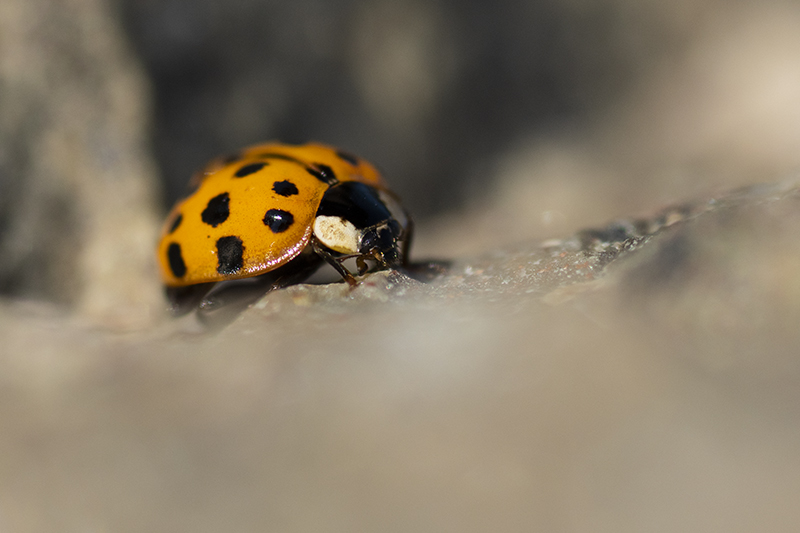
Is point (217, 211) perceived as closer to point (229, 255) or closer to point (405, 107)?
point (229, 255)

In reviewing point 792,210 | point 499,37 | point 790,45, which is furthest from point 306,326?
point 790,45

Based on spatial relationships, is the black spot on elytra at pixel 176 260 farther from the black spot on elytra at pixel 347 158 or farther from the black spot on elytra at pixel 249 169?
the black spot on elytra at pixel 347 158

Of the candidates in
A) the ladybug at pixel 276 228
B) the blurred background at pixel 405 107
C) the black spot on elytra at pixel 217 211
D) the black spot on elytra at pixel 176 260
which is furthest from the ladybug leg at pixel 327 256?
the blurred background at pixel 405 107

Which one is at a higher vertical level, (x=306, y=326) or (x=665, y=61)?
(x=665, y=61)

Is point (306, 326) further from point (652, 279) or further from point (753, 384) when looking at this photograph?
point (753, 384)

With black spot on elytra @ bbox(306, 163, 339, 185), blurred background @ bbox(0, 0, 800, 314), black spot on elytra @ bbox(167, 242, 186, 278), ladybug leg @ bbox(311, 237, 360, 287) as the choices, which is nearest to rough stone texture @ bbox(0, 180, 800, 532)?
ladybug leg @ bbox(311, 237, 360, 287)

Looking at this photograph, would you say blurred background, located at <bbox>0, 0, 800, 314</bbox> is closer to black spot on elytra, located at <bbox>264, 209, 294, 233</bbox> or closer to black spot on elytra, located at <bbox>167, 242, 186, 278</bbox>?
black spot on elytra, located at <bbox>167, 242, 186, 278</bbox>
